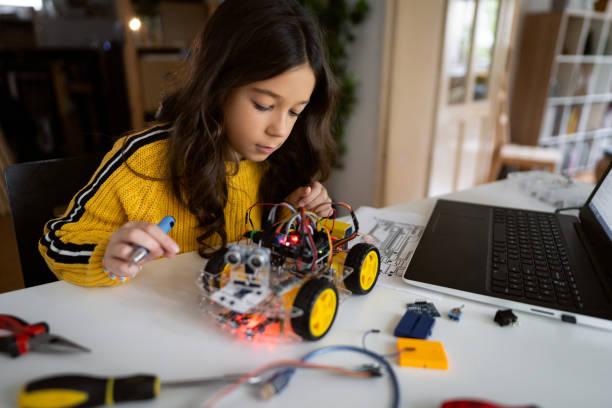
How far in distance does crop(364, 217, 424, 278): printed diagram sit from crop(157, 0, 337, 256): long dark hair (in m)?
0.27

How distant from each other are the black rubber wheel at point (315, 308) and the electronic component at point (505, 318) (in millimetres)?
234

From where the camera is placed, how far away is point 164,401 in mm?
377

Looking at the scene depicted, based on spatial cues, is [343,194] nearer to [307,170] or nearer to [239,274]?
[307,170]

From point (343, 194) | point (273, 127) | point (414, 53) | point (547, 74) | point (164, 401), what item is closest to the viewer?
point (164, 401)

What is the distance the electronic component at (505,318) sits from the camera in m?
0.51

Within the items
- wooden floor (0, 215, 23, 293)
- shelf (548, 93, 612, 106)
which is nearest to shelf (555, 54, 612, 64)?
shelf (548, 93, 612, 106)

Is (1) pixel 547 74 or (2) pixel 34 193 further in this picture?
(1) pixel 547 74

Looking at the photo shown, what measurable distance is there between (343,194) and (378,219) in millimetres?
1590

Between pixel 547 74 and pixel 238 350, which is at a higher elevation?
pixel 547 74

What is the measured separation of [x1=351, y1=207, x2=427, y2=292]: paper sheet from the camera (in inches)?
25.3

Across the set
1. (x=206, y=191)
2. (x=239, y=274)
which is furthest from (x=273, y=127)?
(x=239, y=274)

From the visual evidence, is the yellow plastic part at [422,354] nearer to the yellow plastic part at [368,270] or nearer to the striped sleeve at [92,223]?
the yellow plastic part at [368,270]

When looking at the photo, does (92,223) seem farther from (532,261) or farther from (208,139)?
(532,261)

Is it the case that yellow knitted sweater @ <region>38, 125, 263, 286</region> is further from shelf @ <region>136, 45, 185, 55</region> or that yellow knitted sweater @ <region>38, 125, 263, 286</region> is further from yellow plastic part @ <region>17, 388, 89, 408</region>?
shelf @ <region>136, 45, 185, 55</region>
